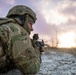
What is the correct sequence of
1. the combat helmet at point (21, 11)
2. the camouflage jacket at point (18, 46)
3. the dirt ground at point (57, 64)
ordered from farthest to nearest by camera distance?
the dirt ground at point (57, 64) < the combat helmet at point (21, 11) < the camouflage jacket at point (18, 46)

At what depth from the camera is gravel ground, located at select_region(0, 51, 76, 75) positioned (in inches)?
292

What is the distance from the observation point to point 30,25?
6.50 m

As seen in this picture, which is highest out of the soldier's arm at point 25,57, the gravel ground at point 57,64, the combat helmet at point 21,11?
the combat helmet at point 21,11

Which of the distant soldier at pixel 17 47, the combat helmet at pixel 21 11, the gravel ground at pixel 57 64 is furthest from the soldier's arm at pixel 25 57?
the gravel ground at pixel 57 64

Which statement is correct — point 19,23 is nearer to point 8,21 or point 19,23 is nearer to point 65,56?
point 8,21

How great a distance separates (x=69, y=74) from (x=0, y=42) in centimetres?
227

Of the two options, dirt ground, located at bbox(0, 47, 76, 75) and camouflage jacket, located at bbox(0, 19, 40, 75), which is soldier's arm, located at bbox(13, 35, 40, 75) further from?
dirt ground, located at bbox(0, 47, 76, 75)

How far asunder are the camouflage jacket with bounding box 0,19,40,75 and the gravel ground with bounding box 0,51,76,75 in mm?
1300

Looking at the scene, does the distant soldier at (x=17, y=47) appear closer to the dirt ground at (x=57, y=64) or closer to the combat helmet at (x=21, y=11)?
the combat helmet at (x=21, y=11)

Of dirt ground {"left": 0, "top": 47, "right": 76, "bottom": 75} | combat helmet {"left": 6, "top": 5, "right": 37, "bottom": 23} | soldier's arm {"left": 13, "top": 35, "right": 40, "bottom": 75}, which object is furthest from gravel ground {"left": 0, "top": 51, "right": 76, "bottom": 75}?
combat helmet {"left": 6, "top": 5, "right": 37, "bottom": 23}

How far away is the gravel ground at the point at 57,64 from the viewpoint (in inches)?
292

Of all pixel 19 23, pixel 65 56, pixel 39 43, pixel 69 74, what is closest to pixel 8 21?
pixel 19 23

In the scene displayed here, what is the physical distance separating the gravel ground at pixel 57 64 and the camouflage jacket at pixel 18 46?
1.30 m

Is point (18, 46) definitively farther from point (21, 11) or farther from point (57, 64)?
point (57, 64)
